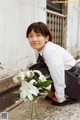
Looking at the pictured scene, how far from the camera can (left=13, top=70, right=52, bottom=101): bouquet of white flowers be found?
3.29 metres

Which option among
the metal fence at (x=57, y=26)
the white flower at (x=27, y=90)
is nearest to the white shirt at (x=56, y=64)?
the white flower at (x=27, y=90)

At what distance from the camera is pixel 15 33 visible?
693 centimetres

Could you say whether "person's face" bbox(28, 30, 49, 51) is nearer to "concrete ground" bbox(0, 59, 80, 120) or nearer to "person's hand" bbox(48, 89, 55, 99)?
"person's hand" bbox(48, 89, 55, 99)

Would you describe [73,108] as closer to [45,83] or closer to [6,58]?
[45,83]

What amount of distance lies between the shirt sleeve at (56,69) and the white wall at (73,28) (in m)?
7.35

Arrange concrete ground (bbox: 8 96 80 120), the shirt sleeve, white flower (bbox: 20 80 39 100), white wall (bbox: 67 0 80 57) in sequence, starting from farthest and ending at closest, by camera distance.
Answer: white wall (bbox: 67 0 80 57)
the shirt sleeve
concrete ground (bbox: 8 96 80 120)
white flower (bbox: 20 80 39 100)

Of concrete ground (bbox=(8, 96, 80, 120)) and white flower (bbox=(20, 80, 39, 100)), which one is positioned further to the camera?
concrete ground (bbox=(8, 96, 80, 120))

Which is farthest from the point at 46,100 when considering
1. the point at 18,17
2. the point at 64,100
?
the point at 18,17

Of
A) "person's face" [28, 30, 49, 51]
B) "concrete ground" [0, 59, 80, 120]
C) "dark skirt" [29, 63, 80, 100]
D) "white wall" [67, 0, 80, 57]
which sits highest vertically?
"person's face" [28, 30, 49, 51]

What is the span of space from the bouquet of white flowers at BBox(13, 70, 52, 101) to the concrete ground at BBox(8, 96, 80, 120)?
2.65 feet

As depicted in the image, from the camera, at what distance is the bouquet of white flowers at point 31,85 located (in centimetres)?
329

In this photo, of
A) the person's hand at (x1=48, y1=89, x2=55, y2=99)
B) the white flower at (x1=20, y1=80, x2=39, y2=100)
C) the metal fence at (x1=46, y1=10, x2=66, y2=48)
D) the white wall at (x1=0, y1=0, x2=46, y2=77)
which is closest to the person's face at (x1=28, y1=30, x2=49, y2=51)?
the person's hand at (x1=48, y1=89, x2=55, y2=99)

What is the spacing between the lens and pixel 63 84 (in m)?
4.47

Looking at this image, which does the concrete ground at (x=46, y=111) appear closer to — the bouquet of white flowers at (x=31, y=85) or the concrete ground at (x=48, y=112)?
the concrete ground at (x=48, y=112)
